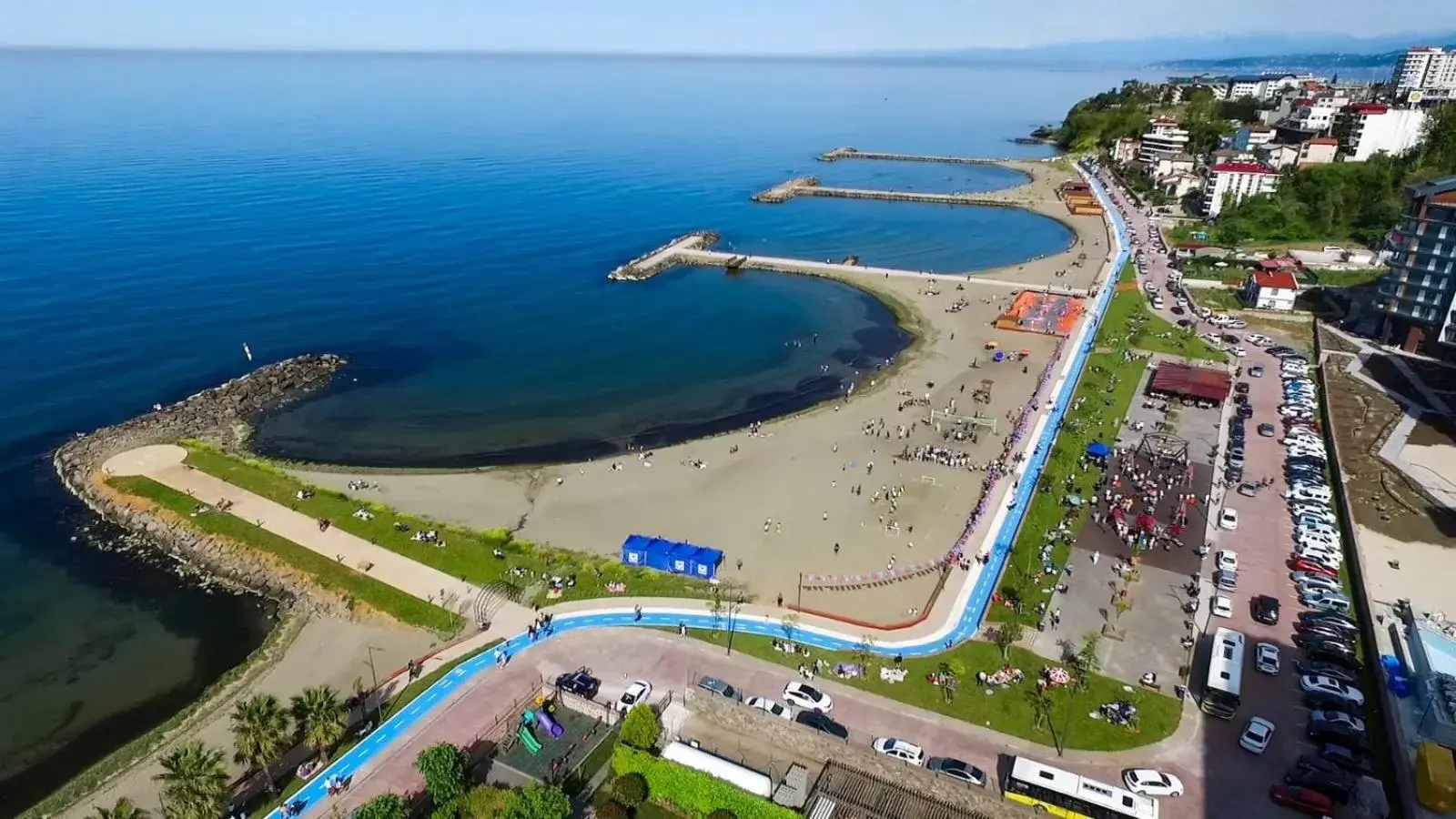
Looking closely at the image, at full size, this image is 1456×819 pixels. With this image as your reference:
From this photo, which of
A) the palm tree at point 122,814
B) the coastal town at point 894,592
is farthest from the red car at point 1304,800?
the palm tree at point 122,814

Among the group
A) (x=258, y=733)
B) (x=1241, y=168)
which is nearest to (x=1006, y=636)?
(x=258, y=733)

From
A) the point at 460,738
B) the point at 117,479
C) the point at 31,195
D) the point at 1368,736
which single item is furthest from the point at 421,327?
the point at 31,195

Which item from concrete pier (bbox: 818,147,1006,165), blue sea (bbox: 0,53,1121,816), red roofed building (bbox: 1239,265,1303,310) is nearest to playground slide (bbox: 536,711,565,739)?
blue sea (bbox: 0,53,1121,816)

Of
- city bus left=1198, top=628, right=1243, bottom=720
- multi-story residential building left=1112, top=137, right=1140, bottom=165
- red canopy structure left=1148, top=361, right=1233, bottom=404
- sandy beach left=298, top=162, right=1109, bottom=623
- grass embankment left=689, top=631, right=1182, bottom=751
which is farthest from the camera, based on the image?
multi-story residential building left=1112, top=137, right=1140, bottom=165

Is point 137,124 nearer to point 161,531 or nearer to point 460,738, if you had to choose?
point 161,531

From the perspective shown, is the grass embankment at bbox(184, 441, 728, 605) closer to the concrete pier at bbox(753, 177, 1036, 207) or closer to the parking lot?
the parking lot
